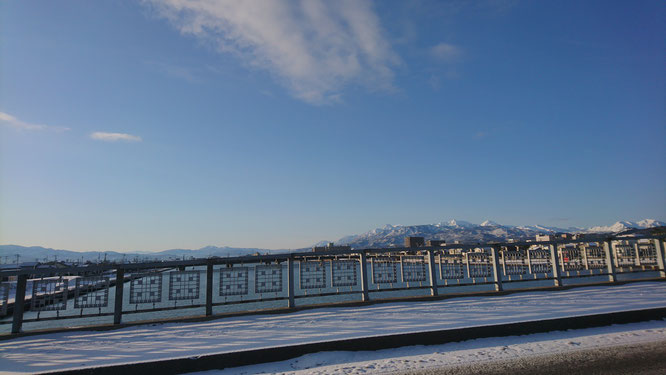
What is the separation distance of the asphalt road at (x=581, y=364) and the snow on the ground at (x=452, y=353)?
0.20m

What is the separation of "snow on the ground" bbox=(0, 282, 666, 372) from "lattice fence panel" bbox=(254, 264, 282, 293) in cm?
88

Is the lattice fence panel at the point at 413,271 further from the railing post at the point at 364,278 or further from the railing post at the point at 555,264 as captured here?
the railing post at the point at 555,264

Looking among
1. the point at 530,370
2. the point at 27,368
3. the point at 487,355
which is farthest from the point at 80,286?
the point at 530,370

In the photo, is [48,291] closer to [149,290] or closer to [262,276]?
[149,290]

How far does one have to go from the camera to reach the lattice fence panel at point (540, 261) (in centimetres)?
1368

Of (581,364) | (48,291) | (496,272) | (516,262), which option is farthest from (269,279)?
(516,262)

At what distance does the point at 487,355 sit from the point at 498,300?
5766 mm

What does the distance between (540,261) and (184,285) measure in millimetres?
13753

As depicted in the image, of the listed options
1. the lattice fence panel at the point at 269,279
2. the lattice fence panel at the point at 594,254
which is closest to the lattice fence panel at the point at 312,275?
the lattice fence panel at the point at 269,279

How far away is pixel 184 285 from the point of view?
9.98 metres

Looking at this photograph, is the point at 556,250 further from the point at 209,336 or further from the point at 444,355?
the point at 209,336

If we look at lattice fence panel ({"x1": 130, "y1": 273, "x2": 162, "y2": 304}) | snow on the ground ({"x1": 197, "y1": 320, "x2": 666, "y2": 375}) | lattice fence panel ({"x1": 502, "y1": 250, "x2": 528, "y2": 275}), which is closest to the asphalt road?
snow on the ground ({"x1": 197, "y1": 320, "x2": 666, "y2": 375})

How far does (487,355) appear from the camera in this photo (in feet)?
20.6

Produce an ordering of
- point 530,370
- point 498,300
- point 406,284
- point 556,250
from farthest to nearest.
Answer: point 556,250 → point 406,284 → point 498,300 → point 530,370
